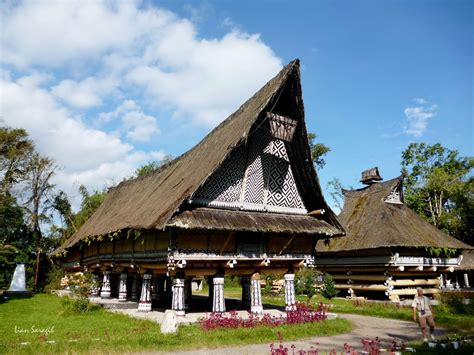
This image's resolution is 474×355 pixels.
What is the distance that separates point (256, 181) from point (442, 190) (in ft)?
101

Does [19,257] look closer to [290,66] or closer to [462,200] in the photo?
[290,66]

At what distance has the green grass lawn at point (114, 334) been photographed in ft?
31.5

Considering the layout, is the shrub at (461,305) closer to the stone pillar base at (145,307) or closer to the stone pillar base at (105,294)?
A: the stone pillar base at (145,307)

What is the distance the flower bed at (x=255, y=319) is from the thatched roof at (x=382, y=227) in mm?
7160

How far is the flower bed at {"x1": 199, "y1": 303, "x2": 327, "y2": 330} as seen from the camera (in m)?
12.2

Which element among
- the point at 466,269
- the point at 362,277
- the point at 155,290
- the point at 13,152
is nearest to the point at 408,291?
the point at 362,277

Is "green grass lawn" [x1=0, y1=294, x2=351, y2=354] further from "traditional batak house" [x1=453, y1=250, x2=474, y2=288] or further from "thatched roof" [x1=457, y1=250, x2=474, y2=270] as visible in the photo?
"traditional batak house" [x1=453, y1=250, x2=474, y2=288]

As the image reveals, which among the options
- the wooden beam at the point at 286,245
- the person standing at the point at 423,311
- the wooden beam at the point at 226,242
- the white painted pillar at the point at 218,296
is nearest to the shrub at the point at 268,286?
the wooden beam at the point at 286,245


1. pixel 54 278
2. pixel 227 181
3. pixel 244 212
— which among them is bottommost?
pixel 54 278

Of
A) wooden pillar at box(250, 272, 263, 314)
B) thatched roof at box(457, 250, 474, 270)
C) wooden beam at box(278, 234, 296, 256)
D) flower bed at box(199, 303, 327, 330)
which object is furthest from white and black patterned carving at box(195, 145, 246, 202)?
thatched roof at box(457, 250, 474, 270)

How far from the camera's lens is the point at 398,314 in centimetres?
1705

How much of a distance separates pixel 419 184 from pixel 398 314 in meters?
28.6

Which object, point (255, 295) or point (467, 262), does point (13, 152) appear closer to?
point (255, 295)

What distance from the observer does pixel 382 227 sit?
22625 millimetres
